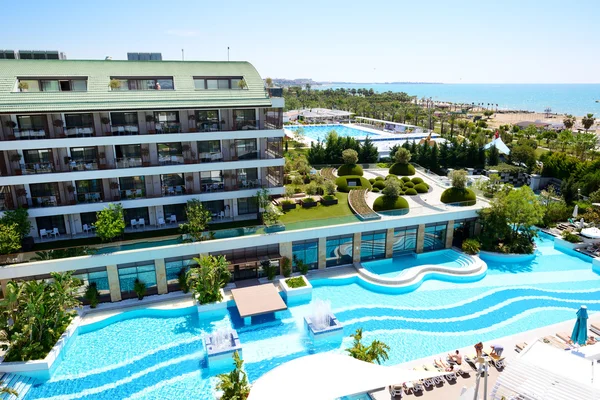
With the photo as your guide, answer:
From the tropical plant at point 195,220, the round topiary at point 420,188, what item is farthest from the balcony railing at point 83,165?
the round topiary at point 420,188

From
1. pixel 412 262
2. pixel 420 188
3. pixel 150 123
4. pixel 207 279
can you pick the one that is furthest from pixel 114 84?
pixel 420 188

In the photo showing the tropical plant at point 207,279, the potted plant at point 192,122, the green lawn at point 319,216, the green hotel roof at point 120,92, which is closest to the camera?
the tropical plant at point 207,279

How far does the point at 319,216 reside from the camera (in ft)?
117

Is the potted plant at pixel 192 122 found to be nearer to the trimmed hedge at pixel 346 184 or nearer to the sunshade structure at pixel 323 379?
the trimmed hedge at pixel 346 184

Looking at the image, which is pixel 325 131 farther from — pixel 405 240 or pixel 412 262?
pixel 412 262

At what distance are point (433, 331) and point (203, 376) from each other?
543 inches

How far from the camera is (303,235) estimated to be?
101 ft

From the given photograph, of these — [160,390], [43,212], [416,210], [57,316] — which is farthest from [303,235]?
[43,212]

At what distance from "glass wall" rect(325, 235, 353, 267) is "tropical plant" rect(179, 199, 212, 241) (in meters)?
9.61

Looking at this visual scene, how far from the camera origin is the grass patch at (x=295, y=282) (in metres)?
29.1

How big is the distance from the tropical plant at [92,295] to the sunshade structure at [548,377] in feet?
77.2

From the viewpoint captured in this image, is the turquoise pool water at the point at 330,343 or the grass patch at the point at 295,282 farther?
the grass patch at the point at 295,282

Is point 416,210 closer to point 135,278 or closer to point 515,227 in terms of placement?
point 515,227

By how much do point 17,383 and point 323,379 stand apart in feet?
52.5
